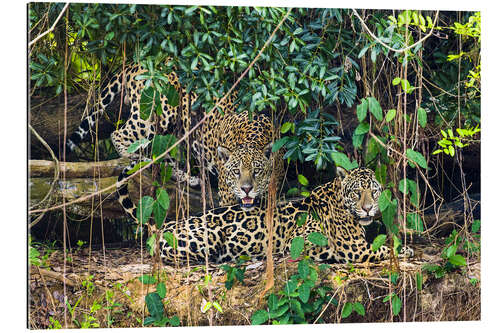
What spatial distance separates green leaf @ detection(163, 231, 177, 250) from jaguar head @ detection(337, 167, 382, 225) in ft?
3.78

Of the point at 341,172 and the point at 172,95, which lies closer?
the point at 172,95

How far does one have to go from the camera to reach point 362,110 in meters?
4.71

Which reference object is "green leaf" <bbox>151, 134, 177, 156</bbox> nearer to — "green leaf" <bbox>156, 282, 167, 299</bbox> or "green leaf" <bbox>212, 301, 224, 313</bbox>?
"green leaf" <bbox>156, 282, 167, 299</bbox>

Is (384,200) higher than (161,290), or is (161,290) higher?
(384,200)

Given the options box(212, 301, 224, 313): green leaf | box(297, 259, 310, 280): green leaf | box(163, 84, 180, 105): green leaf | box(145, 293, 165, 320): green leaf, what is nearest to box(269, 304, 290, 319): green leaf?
box(297, 259, 310, 280): green leaf

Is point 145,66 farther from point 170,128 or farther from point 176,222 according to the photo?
point 176,222

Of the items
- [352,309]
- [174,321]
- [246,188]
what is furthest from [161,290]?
[352,309]

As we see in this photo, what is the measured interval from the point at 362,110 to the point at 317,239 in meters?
0.87

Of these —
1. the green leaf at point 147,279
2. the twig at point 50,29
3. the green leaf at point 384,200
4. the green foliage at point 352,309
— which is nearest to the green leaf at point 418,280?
the green foliage at point 352,309

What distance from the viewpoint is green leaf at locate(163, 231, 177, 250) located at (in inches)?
181

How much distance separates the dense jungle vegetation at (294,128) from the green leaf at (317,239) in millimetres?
94

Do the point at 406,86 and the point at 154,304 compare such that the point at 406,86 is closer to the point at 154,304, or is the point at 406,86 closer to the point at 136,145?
the point at 136,145

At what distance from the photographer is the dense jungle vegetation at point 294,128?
4.48m

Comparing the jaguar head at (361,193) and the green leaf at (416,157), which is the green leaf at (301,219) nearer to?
the jaguar head at (361,193)
